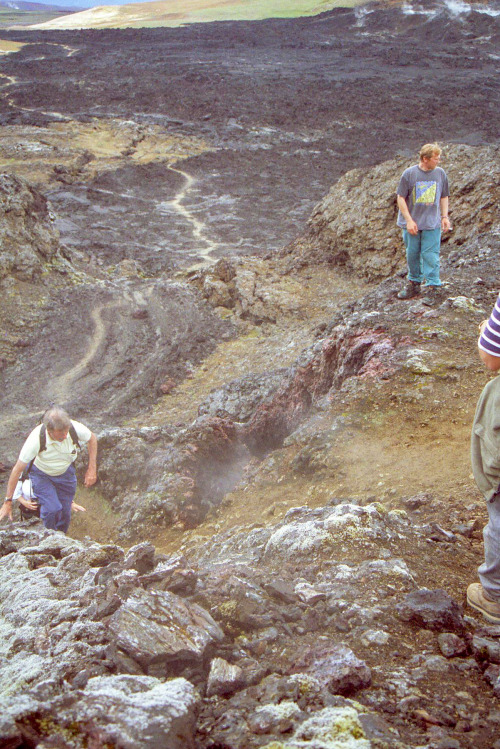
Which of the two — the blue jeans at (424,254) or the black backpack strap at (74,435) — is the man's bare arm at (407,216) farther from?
the black backpack strap at (74,435)

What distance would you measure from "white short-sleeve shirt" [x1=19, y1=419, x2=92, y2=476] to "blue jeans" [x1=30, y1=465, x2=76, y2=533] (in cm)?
9

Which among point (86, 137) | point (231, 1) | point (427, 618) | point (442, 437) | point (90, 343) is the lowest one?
point (90, 343)

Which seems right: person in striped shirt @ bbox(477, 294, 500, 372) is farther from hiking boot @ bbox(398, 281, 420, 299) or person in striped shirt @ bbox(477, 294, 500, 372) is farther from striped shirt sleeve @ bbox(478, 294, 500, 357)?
hiking boot @ bbox(398, 281, 420, 299)

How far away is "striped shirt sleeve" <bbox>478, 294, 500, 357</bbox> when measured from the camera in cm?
282

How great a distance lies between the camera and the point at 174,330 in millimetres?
13836

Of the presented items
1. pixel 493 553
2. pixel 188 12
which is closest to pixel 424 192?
pixel 493 553

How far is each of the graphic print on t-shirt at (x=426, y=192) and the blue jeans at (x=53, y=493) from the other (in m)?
4.73

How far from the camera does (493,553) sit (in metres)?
3.12

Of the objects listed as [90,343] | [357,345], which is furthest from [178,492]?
[90,343]

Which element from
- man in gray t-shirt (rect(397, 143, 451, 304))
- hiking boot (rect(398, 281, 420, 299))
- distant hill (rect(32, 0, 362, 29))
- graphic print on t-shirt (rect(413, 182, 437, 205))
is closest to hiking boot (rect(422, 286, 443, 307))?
man in gray t-shirt (rect(397, 143, 451, 304))

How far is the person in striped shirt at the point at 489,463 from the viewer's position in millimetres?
2885

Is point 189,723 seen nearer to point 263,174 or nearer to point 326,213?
point 326,213

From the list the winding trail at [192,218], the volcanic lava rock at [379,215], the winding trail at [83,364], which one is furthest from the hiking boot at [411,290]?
the winding trail at [192,218]

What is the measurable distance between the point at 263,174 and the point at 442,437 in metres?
23.7
